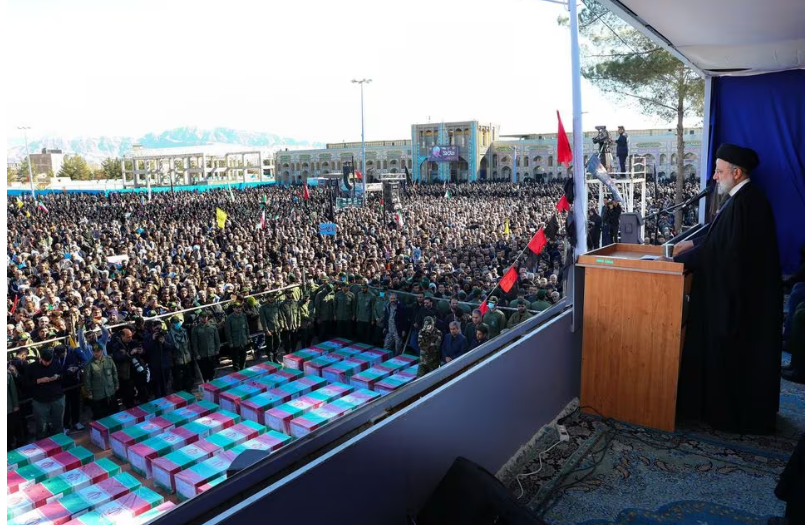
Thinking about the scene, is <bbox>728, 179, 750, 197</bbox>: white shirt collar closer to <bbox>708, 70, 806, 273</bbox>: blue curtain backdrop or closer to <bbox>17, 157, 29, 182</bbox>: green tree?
<bbox>708, 70, 806, 273</bbox>: blue curtain backdrop

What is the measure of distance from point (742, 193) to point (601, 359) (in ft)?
3.94

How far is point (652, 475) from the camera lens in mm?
3025

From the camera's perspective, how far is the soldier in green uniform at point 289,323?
408 inches

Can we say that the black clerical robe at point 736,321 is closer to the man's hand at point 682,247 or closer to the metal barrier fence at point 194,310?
the man's hand at point 682,247

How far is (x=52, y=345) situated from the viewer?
26.5ft

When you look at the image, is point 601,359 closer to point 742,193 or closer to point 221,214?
point 742,193

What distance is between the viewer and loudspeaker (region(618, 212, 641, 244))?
26.0 ft

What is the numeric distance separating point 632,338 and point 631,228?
16.1ft

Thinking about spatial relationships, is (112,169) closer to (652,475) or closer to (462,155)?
(462,155)

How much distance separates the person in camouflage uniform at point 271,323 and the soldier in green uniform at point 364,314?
1.34 metres

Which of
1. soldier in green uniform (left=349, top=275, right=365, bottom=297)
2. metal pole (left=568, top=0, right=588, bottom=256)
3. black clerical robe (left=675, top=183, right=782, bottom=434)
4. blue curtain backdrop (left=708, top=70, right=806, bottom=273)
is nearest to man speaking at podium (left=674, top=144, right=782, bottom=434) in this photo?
black clerical robe (left=675, top=183, right=782, bottom=434)

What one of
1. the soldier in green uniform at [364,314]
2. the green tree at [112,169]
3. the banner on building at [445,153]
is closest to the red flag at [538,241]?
the soldier in green uniform at [364,314]

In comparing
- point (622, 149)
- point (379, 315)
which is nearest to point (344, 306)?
point (379, 315)

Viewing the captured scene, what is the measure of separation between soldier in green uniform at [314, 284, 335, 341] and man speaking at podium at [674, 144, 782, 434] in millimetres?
7967
